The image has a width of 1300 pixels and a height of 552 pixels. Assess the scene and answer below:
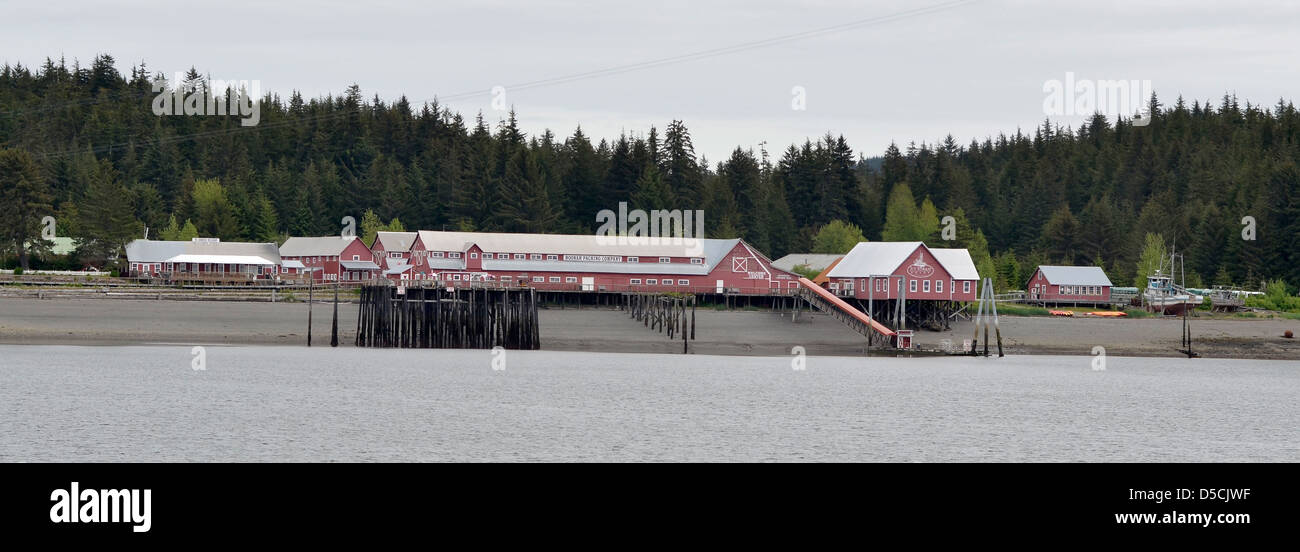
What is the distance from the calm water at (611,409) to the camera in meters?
36.5

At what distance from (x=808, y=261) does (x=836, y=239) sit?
8027mm

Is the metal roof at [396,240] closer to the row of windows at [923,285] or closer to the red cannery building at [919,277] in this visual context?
the red cannery building at [919,277]

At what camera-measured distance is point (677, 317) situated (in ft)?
245

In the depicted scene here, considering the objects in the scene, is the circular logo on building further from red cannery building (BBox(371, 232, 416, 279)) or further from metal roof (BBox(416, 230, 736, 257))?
red cannery building (BBox(371, 232, 416, 279))

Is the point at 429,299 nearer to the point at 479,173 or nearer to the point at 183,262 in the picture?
the point at 183,262

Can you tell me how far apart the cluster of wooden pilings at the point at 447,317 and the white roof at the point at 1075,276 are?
5275 centimetres

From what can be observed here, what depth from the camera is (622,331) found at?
76.5 m

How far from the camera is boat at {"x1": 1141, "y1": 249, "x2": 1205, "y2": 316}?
9650cm

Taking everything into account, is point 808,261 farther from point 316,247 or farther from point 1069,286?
point 316,247

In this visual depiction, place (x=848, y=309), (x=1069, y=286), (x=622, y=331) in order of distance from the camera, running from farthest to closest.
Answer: (x=1069, y=286)
(x=622, y=331)
(x=848, y=309)

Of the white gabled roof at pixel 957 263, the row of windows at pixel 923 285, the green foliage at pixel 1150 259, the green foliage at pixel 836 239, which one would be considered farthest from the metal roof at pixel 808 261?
the row of windows at pixel 923 285

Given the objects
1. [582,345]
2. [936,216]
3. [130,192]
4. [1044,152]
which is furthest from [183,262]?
[1044,152]

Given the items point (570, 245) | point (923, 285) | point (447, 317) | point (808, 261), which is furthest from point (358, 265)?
point (923, 285)
